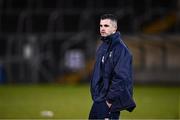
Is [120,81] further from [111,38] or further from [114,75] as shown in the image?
[111,38]

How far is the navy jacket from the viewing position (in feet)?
27.5

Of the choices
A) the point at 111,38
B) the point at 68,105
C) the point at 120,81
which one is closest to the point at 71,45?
the point at 68,105

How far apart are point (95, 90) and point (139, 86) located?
23.5 m

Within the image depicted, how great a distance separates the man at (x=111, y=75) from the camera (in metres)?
8.38

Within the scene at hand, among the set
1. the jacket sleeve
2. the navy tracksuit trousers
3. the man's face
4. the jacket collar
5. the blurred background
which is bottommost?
the blurred background

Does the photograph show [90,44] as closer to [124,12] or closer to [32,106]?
[124,12]

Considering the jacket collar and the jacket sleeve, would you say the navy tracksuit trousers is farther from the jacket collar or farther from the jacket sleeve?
the jacket collar

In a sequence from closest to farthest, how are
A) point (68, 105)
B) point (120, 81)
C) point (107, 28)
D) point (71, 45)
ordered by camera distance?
point (120, 81), point (107, 28), point (68, 105), point (71, 45)

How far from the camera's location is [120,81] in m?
8.38

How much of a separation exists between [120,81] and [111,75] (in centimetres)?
15

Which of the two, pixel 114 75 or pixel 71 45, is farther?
pixel 71 45

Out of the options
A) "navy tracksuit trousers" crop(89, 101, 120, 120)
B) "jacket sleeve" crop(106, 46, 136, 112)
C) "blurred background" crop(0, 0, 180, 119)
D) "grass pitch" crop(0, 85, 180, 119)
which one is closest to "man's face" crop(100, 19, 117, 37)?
"jacket sleeve" crop(106, 46, 136, 112)

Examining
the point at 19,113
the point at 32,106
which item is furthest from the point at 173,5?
the point at 19,113

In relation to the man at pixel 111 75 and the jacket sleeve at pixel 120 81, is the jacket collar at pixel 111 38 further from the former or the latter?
the jacket sleeve at pixel 120 81
